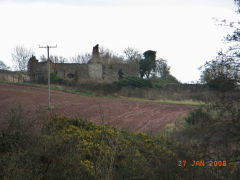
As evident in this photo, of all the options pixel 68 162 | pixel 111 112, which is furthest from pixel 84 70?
pixel 68 162

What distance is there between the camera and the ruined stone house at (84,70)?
3972cm

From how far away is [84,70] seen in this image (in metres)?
40.4

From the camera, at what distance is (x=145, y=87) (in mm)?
34656

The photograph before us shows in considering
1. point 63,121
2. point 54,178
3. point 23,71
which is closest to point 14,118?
point 63,121

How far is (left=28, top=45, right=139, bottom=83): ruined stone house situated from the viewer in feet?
130

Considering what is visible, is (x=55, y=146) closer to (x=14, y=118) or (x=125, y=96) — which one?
(x=14, y=118)

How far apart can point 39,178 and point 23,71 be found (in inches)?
2078
